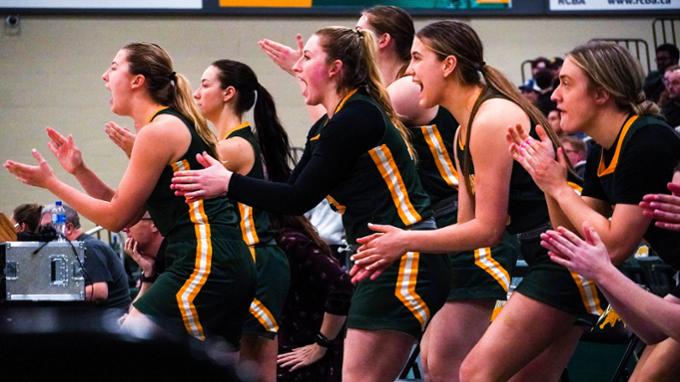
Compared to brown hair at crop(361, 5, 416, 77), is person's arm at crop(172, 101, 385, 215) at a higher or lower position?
lower

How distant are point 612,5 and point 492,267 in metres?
7.86

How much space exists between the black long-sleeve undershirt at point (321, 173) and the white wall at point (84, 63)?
7312 mm

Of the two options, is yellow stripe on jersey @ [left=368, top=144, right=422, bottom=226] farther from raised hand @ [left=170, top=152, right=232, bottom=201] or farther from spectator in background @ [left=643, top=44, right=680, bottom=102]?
spectator in background @ [left=643, top=44, right=680, bottom=102]

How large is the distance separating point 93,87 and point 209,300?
7.38 m

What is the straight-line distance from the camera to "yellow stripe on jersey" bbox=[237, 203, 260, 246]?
188 inches

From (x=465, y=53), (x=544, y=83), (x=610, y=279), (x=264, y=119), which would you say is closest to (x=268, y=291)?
(x=264, y=119)

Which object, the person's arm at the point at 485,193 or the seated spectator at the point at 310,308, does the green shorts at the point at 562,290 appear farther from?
the seated spectator at the point at 310,308

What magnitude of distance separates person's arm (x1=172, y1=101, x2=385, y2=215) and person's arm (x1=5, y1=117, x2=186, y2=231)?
38 centimetres

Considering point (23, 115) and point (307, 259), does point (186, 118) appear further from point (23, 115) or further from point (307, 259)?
point (23, 115)

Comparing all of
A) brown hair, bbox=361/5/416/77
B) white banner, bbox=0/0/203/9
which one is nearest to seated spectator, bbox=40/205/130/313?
brown hair, bbox=361/5/416/77

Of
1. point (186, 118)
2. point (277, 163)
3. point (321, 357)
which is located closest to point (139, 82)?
point (186, 118)

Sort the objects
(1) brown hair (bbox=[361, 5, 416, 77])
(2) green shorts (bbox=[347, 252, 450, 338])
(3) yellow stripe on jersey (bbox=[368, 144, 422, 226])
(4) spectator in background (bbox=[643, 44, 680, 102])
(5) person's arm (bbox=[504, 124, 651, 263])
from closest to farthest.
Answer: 1. (5) person's arm (bbox=[504, 124, 651, 263])
2. (2) green shorts (bbox=[347, 252, 450, 338])
3. (3) yellow stripe on jersey (bbox=[368, 144, 422, 226])
4. (1) brown hair (bbox=[361, 5, 416, 77])
5. (4) spectator in background (bbox=[643, 44, 680, 102])

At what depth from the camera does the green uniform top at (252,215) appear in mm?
4732

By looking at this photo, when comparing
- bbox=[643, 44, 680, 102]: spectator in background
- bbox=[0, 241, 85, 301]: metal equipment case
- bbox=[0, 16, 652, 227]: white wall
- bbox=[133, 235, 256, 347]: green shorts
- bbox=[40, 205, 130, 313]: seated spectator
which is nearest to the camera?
bbox=[133, 235, 256, 347]: green shorts
